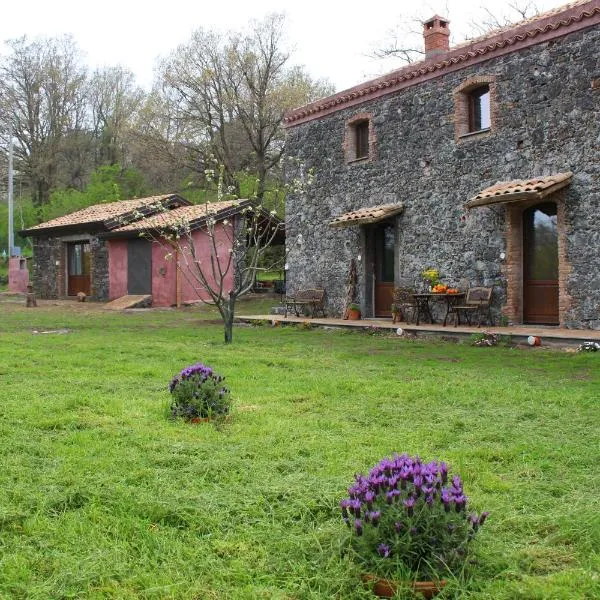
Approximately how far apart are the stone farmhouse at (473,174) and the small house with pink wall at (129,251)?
4924 mm

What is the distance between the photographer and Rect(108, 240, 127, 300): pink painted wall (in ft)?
78.4

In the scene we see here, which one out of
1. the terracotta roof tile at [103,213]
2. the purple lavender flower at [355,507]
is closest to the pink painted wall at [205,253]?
the terracotta roof tile at [103,213]

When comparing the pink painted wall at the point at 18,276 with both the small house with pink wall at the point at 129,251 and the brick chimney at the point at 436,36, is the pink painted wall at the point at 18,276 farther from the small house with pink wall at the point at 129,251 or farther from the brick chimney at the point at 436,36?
the brick chimney at the point at 436,36

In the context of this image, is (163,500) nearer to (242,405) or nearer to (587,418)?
(242,405)

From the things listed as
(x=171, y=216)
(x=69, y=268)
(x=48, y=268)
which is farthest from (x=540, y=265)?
(x=48, y=268)

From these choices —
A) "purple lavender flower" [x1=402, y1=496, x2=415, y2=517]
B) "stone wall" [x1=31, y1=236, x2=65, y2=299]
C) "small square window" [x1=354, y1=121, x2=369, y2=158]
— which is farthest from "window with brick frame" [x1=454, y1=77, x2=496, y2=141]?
"stone wall" [x1=31, y1=236, x2=65, y2=299]

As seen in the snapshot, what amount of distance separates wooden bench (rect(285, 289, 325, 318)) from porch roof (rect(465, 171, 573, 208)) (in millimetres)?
5596

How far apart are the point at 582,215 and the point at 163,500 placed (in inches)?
393

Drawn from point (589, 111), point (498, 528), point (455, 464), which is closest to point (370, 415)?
point (455, 464)

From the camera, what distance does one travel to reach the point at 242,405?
6.26 metres

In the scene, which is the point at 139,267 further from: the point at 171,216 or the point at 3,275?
the point at 3,275

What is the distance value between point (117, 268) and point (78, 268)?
3.55 metres

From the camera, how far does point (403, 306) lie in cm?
1475

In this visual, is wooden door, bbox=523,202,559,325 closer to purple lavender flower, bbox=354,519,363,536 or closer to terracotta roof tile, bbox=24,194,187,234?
purple lavender flower, bbox=354,519,363,536
